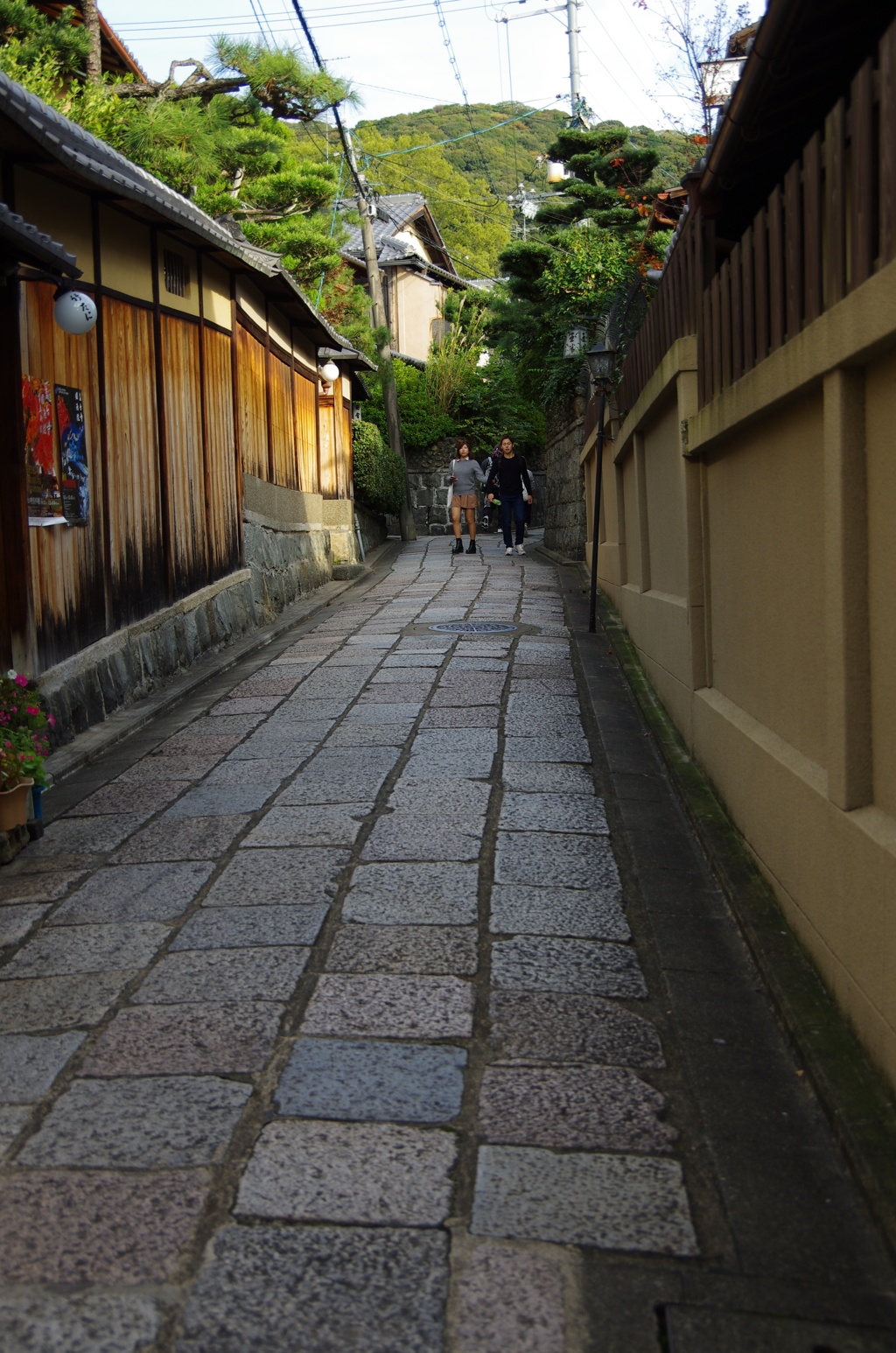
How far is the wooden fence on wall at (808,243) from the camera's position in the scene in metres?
2.92

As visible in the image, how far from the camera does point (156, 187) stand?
383 inches

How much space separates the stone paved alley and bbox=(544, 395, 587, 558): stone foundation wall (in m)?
11.0

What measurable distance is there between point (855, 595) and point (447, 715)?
4420 mm

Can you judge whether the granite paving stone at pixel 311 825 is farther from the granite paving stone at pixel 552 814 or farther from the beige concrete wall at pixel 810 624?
the beige concrete wall at pixel 810 624

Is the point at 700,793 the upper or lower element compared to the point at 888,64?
lower

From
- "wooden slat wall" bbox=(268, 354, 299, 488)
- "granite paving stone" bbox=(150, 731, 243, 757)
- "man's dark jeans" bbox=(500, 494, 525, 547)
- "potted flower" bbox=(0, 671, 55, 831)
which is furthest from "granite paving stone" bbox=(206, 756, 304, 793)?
"man's dark jeans" bbox=(500, 494, 525, 547)

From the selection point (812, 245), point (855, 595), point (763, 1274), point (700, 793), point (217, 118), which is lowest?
point (763, 1274)

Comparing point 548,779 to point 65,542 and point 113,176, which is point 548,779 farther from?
point 113,176

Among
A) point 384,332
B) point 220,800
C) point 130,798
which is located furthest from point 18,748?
point 384,332

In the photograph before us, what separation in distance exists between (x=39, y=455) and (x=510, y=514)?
12.2 meters

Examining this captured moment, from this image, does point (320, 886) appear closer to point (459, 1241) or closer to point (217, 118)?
point (459, 1241)

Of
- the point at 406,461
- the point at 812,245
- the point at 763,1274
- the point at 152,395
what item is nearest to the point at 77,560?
the point at 152,395

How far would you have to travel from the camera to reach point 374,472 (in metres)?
21.9

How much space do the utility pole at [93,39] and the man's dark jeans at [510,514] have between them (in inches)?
341
